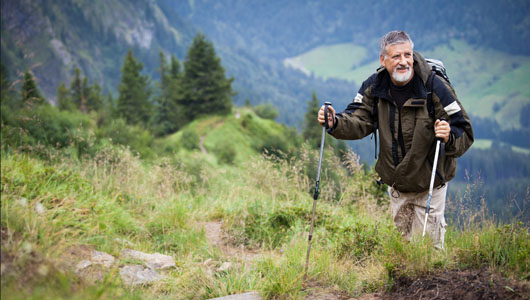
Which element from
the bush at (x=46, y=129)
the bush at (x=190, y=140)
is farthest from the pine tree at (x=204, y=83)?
the bush at (x=46, y=129)

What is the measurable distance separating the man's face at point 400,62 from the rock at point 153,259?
310cm

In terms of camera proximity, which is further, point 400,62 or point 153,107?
point 153,107

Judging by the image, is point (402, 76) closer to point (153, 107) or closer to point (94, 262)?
point (94, 262)

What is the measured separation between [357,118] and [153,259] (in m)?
2.73

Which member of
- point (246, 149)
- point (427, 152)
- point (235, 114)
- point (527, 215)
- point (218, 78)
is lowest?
point (527, 215)

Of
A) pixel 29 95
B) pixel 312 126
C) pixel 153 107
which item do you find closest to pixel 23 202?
pixel 29 95

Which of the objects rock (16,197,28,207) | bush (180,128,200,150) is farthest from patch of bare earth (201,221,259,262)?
bush (180,128,200,150)

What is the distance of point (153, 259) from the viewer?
4590 mm

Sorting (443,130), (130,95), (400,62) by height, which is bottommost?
(443,130)

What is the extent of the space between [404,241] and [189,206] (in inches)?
160

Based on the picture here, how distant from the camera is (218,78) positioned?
159ft

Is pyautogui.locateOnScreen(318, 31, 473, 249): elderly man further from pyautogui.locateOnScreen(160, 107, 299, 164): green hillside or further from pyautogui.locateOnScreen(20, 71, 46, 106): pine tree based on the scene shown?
pyautogui.locateOnScreen(160, 107, 299, 164): green hillside

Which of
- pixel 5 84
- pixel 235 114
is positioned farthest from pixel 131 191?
pixel 5 84

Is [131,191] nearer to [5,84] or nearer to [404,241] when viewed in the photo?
[404,241]
